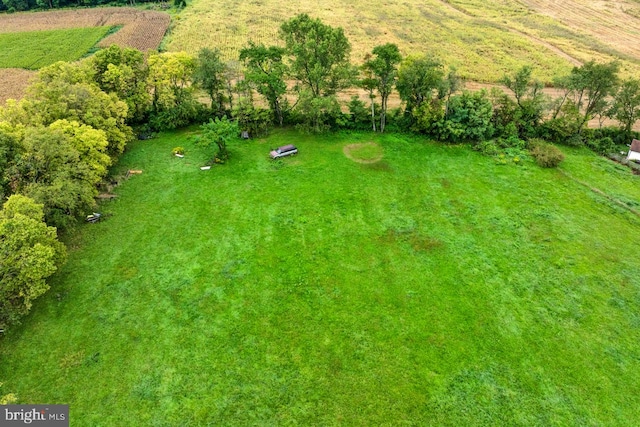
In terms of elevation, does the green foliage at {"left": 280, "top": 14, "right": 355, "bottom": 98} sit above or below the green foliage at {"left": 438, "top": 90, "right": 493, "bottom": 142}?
above

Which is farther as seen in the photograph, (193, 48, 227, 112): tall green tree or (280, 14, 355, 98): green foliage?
(193, 48, 227, 112): tall green tree

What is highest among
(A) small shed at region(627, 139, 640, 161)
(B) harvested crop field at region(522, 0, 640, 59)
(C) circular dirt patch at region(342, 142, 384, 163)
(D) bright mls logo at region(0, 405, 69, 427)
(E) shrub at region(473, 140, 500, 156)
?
(B) harvested crop field at region(522, 0, 640, 59)

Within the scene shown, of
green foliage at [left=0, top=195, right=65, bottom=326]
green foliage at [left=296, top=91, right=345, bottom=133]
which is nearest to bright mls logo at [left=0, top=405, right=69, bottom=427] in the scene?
green foliage at [left=0, top=195, right=65, bottom=326]

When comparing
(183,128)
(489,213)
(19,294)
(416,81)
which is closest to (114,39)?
(183,128)

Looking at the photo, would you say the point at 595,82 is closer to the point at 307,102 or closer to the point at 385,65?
the point at 385,65

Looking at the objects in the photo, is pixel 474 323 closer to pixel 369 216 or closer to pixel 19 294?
pixel 369 216

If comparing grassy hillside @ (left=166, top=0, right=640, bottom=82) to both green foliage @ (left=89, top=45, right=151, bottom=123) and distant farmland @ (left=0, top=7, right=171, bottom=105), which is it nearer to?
distant farmland @ (left=0, top=7, right=171, bottom=105)

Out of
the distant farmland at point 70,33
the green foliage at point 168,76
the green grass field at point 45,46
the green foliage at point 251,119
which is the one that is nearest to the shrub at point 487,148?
the green foliage at point 251,119

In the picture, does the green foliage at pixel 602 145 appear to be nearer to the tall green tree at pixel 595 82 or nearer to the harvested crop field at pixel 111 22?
the tall green tree at pixel 595 82
